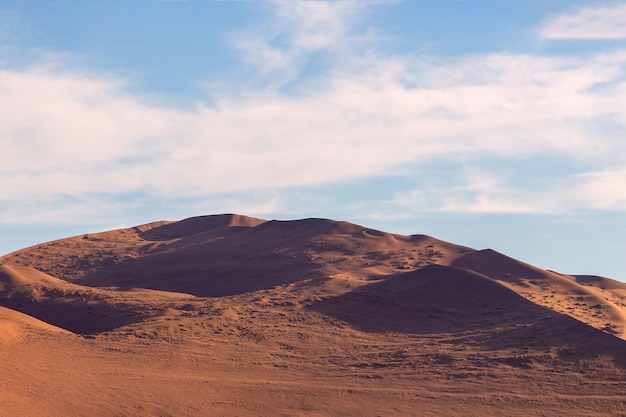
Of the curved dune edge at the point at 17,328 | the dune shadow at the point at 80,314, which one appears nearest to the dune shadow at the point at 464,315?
the dune shadow at the point at 80,314

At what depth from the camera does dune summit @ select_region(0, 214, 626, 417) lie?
85.9 feet

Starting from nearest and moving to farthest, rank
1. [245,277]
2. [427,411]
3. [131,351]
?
[427,411], [131,351], [245,277]

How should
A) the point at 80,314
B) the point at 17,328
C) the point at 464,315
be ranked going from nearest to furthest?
1. the point at 17,328
2. the point at 464,315
3. the point at 80,314

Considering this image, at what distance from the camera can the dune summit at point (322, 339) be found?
1030 inches

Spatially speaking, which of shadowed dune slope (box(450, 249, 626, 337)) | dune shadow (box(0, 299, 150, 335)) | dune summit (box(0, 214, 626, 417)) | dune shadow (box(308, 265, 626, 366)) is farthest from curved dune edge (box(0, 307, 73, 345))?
shadowed dune slope (box(450, 249, 626, 337))

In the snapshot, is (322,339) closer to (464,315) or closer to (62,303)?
(464,315)

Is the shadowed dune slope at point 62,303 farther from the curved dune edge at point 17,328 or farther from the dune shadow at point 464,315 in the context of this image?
the dune shadow at point 464,315

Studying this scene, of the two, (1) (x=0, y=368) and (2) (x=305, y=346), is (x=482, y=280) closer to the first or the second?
(2) (x=305, y=346)

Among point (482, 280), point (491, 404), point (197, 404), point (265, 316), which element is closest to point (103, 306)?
point (265, 316)

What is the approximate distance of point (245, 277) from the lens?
47.7 metres

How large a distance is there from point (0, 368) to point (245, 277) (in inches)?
853

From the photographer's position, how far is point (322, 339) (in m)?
33.4

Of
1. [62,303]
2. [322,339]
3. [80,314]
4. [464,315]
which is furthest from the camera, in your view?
[62,303]

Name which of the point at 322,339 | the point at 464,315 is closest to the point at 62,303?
the point at 322,339
